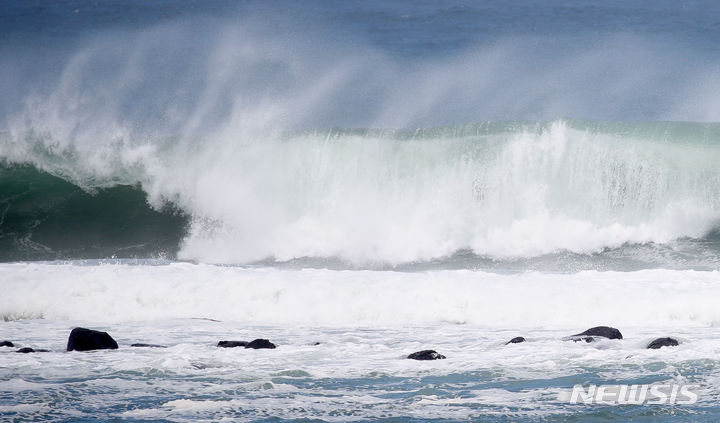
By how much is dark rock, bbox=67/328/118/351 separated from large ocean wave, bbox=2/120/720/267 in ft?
26.2

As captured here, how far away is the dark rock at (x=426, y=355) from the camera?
7.96 m

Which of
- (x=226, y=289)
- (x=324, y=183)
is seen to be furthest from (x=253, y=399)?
(x=324, y=183)

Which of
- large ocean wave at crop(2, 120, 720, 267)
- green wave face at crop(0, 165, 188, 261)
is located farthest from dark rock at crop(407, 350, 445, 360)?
green wave face at crop(0, 165, 188, 261)

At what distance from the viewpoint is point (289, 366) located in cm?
779

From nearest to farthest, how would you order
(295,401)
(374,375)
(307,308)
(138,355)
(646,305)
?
(295,401) → (374,375) → (138,355) → (646,305) → (307,308)

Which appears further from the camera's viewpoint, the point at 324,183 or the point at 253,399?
the point at 324,183

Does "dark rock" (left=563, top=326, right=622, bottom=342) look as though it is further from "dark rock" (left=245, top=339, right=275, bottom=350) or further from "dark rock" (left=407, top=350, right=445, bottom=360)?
"dark rock" (left=245, top=339, right=275, bottom=350)

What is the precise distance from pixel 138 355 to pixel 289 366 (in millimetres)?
1644

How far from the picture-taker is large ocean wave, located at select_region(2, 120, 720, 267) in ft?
55.1

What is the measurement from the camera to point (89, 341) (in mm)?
8734

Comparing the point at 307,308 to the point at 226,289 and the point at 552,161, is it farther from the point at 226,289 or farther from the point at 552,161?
the point at 552,161

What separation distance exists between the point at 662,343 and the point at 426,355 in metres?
2.37

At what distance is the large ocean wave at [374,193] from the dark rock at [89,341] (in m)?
7.98

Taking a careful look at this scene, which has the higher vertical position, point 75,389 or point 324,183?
point 324,183
